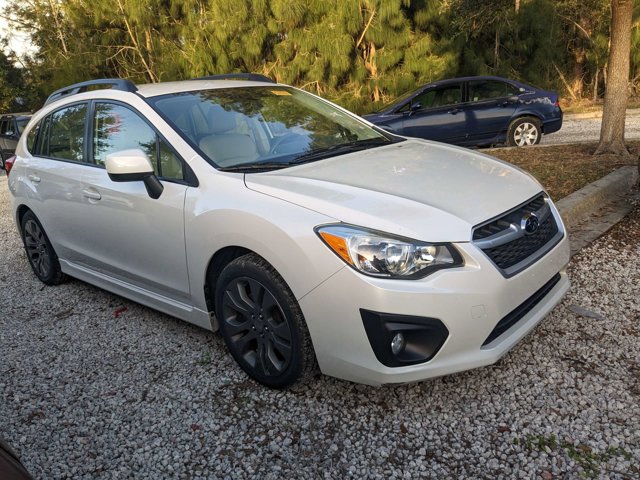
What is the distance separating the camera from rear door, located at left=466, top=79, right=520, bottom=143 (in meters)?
10.5

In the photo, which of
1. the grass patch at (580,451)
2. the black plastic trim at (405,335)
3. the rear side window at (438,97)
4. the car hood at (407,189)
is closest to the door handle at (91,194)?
the car hood at (407,189)

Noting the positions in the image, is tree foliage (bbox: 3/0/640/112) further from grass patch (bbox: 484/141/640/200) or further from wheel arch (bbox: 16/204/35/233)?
wheel arch (bbox: 16/204/35/233)

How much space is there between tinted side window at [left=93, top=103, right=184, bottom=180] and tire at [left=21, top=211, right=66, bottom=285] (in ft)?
4.21

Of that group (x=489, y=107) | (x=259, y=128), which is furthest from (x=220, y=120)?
(x=489, y=107)

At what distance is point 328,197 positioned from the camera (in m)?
2.74

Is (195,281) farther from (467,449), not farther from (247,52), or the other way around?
(247,52)

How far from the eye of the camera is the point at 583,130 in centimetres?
1355

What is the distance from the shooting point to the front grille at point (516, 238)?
2637mm

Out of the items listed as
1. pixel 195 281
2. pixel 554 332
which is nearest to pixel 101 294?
pixel 195 281

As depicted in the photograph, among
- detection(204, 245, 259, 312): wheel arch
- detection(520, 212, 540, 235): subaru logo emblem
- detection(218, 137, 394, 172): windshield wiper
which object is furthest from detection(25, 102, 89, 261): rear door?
detection(520, 212, 540, 235): subaru logo emblem

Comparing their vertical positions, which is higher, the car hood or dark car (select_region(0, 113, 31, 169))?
the car hood

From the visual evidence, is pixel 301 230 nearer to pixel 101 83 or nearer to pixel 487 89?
pixel 101 83

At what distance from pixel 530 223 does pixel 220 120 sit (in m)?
2.00

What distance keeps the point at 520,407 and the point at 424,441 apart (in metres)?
0.54
